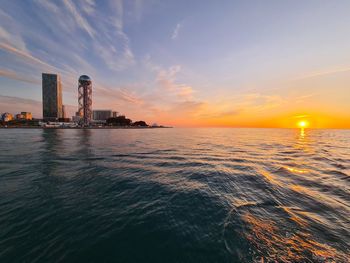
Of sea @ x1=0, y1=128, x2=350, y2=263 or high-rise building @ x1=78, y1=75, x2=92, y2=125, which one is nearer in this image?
sea @ x1=0, y1=128, x2=350, y2=263

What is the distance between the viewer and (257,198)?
371 inches

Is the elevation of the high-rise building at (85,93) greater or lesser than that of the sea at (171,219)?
greater

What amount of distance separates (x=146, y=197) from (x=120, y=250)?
13.5 ft

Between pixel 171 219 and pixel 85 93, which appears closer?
pixel 171 219

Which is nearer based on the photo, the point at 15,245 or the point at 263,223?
the point at 15,245

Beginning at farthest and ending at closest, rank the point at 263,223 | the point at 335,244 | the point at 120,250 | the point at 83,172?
the point at 83,172 → the point at 263,223 → the point at 335,244 → the point at 120,250

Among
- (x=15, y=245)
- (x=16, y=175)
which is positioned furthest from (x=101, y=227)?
(x=16, y=175)

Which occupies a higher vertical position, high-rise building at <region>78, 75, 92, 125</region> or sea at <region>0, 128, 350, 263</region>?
high-rise building at <region>78, 75, 92, 125</region>

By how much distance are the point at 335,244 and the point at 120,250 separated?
→ 8014 millimetres

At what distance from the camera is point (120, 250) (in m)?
5.27

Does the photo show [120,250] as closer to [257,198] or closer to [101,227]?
[101,227]

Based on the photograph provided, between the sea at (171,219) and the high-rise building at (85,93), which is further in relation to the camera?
the high-rise building at (85,93)

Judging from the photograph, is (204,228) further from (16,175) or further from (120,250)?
(16,175)

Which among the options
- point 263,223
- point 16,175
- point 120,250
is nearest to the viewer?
point 120,250
